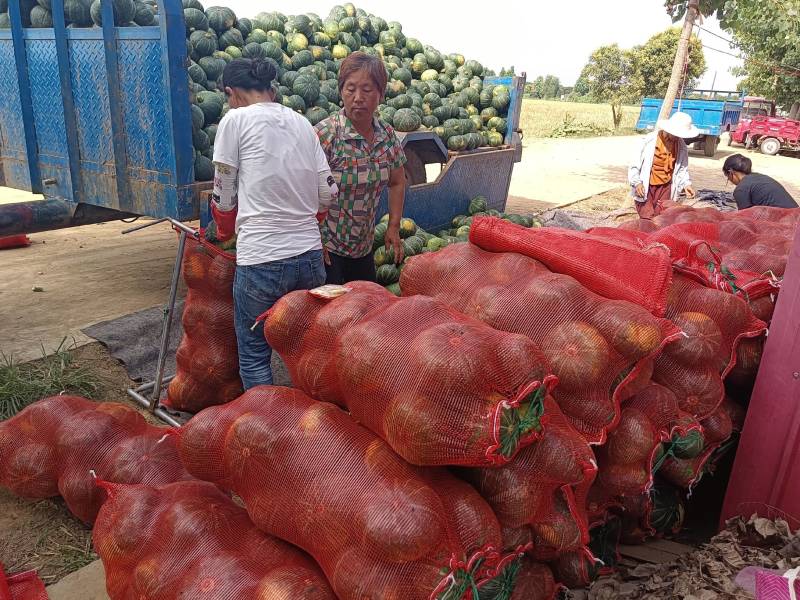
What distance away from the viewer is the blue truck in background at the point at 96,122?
4.06m

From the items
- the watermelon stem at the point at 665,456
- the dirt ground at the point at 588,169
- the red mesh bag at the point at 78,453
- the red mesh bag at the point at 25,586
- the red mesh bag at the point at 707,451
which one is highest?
the watermelon stem at the point at 665,456

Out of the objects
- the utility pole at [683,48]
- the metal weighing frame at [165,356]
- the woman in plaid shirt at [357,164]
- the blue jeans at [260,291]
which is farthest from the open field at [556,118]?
the blue jeans at [260,291]

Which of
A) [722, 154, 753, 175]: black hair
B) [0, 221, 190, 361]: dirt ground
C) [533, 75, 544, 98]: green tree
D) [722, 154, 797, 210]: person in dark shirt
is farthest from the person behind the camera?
[533, 75, 544, 98]: green tree

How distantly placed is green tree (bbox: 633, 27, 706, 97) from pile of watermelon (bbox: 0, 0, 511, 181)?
31.4 metres

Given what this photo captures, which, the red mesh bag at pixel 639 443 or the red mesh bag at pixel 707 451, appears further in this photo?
the red mesh bag at pixel 707 451

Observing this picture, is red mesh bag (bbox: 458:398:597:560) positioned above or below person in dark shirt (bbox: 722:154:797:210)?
below

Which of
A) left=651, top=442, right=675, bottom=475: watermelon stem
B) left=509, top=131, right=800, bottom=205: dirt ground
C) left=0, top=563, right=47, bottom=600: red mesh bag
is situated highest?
left=651, top=442, right=675, bottom=475: watermelon stem

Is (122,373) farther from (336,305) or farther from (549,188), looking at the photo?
(549,188)

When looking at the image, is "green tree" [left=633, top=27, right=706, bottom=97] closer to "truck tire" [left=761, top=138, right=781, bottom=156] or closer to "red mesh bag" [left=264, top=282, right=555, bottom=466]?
"truck tire" [left=761, top=138, right=781, bottom=156]

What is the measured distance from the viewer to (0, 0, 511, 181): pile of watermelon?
4.78 meters

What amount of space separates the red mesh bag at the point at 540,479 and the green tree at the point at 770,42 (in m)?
13.6

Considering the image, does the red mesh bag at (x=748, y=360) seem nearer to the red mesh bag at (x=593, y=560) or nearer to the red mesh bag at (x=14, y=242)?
the red mesh bag at (x=593, y=560)

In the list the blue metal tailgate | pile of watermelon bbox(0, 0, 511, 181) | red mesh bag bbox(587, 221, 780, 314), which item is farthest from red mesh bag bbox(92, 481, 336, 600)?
pile of watermelon bbox(0, 0, 511, 181)

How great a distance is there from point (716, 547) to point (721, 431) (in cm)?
50
